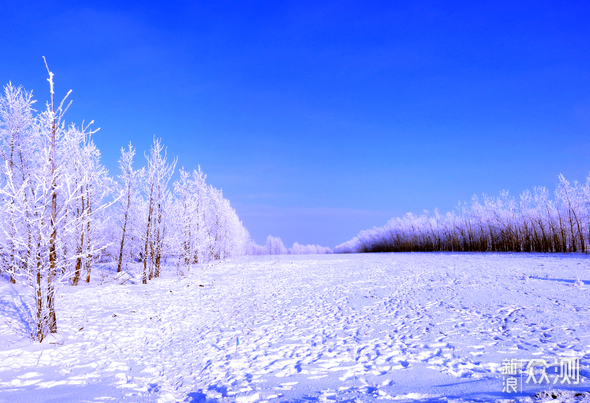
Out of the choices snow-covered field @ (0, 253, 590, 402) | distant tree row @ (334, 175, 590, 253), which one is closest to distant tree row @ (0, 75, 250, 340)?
snow-covered field @ (0, 253, 590, 402)

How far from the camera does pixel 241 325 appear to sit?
8711 mm

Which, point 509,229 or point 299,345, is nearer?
point 299,345

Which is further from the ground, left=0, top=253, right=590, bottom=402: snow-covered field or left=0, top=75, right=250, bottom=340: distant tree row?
left=0, top=75, right=250, bottom=340: distant tree row

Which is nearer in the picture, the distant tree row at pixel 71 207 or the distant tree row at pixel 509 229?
the distant tree row at pixel 71 207

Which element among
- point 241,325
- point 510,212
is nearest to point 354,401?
point 241,325

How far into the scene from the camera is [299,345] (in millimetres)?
6883

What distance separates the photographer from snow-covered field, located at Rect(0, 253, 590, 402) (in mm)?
4883

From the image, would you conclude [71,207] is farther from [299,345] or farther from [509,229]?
[509,229]

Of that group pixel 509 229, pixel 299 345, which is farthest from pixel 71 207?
pixel 509 229

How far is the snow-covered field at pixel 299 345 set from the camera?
192 inches

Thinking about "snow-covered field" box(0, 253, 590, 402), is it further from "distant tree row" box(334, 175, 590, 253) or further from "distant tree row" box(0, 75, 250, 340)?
"distant tree row" box(334, 175, 590, 253)

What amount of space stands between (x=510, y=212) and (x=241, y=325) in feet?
119

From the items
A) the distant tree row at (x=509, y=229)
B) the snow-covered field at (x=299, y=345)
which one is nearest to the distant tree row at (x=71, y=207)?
the snow-covered field at (x=299, y=345)

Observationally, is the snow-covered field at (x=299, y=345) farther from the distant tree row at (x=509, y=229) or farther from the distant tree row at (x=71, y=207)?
the distant tree row at (x=509, y=229)
